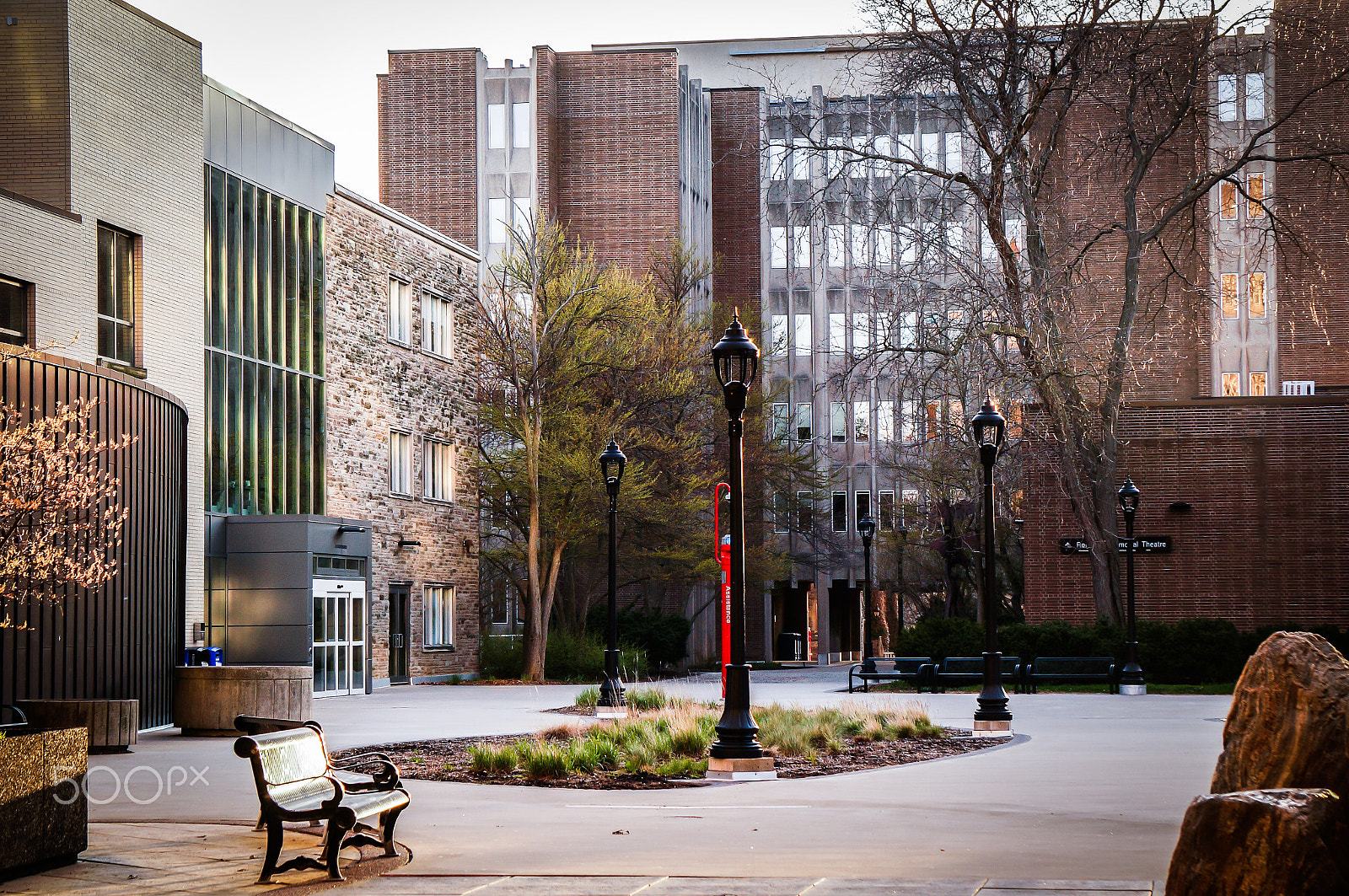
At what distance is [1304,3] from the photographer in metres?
48.5

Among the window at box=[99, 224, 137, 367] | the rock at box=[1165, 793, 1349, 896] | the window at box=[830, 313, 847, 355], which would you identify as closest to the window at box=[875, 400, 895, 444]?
the window at box=[830, 313, 847, 355]

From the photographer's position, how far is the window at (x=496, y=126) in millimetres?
58781

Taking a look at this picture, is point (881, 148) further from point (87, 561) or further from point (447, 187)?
point (87, 561)

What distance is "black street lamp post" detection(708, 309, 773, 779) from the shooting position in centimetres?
1480

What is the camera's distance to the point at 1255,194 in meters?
46.5

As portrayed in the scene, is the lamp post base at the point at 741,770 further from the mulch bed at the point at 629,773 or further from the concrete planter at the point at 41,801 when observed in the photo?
the concrete planter at the point at 41,801

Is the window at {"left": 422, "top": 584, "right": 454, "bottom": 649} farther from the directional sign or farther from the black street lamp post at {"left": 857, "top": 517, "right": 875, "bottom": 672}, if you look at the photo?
the directional sign

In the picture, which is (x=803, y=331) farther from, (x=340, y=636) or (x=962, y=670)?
(x=340, y=636)

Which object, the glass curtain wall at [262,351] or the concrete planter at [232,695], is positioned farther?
the glass curtain wall at [262,351]

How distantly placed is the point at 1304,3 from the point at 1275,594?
75.1 ft

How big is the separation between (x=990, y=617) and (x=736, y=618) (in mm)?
6858

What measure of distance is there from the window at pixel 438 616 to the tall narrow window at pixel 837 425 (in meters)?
27.4

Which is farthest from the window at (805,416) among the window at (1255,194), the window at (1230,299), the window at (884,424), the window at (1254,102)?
the window at (1254,102)

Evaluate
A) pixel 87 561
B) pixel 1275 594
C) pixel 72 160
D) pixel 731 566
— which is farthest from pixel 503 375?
pixel 731 566
